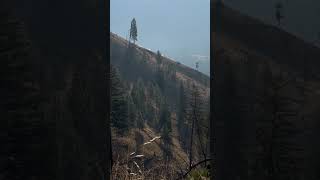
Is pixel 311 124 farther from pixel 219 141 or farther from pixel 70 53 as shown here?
pixel 70 53

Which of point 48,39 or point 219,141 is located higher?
point 48,39

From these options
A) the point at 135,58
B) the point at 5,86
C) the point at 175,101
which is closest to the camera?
the point at 5,86

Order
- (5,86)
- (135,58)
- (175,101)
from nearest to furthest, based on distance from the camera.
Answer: (5,86) < (175,101) < (135,58)

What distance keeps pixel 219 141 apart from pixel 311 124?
489 millimetres

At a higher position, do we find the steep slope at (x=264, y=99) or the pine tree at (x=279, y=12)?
the pine tree at (x=279, y=12)

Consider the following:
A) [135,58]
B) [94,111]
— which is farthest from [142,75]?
[94,111]

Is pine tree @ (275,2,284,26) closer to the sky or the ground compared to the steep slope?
closer to the sky

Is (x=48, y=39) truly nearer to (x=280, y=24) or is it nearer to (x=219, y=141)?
(x=219, y=141)

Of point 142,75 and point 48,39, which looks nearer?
point 48,39

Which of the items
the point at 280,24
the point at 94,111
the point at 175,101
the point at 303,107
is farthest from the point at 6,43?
the point at 175,101

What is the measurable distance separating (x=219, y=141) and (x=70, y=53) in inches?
36.7

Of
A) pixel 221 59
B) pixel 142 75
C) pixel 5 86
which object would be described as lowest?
pixel 5 86

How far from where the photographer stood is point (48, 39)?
8.06 ft

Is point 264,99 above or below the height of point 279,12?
below
